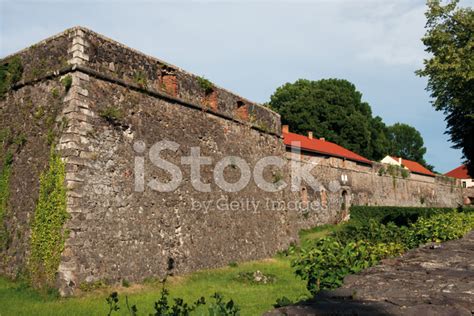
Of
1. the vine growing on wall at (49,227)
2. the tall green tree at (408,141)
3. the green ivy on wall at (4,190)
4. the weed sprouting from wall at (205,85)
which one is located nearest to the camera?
the vine growing on wall at (49,227)

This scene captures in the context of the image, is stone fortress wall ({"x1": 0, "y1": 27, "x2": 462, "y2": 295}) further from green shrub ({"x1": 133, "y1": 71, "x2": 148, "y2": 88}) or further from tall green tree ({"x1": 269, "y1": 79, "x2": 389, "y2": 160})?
tall green tree ({"x1": 269, "y1": 79, "x2": 389, "y2": 160})

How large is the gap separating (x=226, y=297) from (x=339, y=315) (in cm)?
694

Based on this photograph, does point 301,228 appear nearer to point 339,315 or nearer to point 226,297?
point 226,297

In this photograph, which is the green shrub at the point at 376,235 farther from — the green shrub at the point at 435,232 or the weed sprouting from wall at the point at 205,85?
the weed sprouting from wall at the point at 205,85

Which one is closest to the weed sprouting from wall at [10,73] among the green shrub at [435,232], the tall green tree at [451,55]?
the green shrub at [435,232]

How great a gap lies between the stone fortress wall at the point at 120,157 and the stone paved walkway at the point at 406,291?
6659 millimetres

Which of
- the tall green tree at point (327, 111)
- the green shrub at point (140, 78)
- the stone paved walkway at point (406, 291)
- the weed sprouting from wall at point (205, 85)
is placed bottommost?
the stone paved walkway at point (406, 291)

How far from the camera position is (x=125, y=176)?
10953mm

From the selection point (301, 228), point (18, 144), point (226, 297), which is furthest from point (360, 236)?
point (301, 228)

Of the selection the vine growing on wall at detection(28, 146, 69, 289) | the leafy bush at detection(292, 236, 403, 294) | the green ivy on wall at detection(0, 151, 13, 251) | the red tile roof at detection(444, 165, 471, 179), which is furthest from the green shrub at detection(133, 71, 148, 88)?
the red tile roof at detection(444, 165, 471, 179)

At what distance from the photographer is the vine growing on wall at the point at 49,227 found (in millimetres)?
9391

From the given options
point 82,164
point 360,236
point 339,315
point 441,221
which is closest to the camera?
point 339,315

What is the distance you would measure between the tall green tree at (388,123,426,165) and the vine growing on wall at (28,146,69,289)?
58.1m

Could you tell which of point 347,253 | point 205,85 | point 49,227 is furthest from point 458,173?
point 347,253
